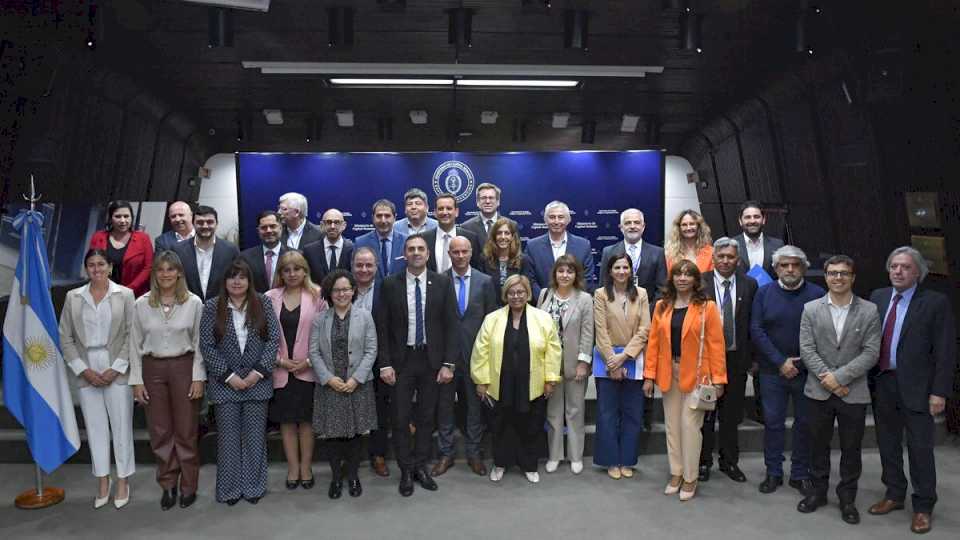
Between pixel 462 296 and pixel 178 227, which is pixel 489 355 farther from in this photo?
pixel 178 227

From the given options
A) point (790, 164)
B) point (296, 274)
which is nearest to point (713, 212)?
point (790, 164)

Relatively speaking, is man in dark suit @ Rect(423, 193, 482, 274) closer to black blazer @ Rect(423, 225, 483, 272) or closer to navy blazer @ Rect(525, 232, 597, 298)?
black blazer @ Rect(423, 225, 483, 272)

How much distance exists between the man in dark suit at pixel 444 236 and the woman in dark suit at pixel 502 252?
174mm

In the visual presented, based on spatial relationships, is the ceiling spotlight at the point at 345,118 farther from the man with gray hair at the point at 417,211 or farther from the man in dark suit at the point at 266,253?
the man in dark suit at the point at 266,253

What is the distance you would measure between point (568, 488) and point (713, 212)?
22.4ft

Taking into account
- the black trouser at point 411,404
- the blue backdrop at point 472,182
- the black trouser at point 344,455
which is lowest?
the black trouser at point 344,455

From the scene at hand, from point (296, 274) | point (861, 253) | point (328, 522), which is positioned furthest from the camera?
point (861, 253)

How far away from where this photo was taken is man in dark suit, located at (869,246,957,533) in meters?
4.00

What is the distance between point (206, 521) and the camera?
4203 mm

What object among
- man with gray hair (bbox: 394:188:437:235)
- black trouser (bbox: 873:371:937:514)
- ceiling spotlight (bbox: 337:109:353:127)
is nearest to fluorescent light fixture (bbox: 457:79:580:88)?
ceiling spotlight (bbox: 337:109:353:127)

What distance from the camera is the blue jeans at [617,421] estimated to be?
4.83 meters

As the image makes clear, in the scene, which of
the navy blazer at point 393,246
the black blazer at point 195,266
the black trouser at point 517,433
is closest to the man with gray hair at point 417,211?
the navy blazer at point 393,246

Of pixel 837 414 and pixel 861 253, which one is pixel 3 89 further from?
pixel 861 253

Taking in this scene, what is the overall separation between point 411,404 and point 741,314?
2.32m
